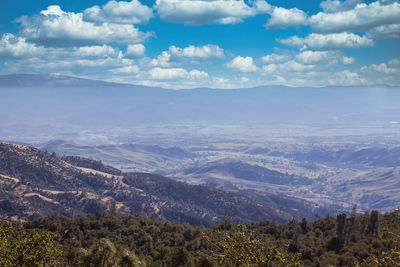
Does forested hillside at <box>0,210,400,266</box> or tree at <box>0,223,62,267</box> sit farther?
tree at <box>0,223,62,267</box>

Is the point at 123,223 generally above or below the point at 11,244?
below

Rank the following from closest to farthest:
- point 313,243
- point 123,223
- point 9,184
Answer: point 313,243 < point 123,223 < point 9,184

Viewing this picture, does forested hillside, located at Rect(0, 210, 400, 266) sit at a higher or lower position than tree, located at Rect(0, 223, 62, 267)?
lower

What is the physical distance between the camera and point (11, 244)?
34.6 meters

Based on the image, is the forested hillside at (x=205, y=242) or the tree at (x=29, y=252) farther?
the tree at (x=29, y=252)

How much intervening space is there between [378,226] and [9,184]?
166101mm

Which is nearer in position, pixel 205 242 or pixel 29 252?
pixel 29 252

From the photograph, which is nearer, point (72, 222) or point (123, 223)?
point (72, 222)

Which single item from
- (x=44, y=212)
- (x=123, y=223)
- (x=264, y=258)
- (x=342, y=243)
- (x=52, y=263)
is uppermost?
(x=264, y=258)

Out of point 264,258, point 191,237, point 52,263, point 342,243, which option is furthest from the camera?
point 191,237

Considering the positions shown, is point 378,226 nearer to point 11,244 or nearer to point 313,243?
point 313,243

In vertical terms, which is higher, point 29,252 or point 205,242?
point 29,252

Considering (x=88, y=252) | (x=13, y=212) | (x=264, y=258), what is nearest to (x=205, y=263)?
(x=88, y=252)

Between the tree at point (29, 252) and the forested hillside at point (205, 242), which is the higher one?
the tree at point (29, 252)
